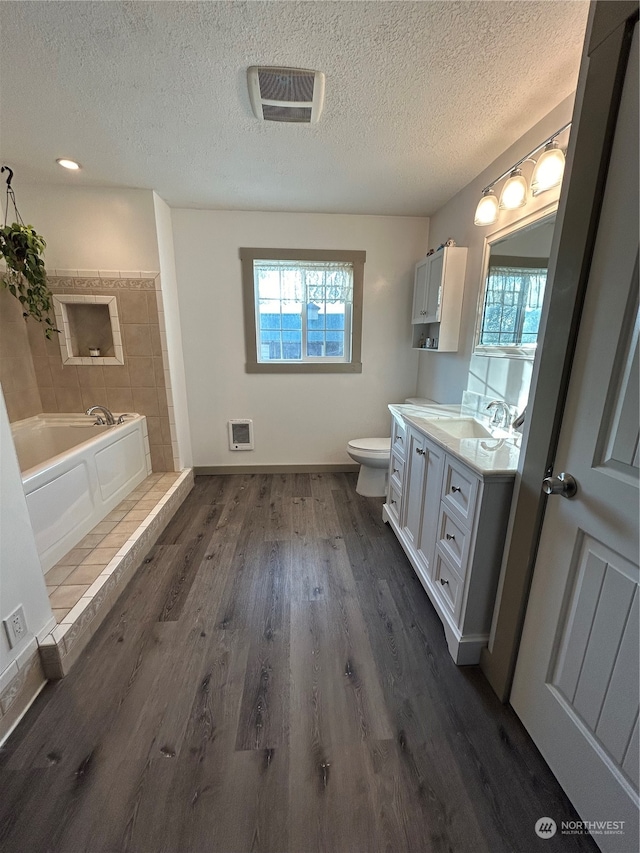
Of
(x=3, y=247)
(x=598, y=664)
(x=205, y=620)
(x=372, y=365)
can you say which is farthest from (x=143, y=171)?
(x=598, y=664)

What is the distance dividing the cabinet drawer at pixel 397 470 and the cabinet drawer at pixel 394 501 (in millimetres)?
41

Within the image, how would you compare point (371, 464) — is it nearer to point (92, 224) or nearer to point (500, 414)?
point (500, 414)

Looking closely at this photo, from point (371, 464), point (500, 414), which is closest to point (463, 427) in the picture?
point (500, 414)

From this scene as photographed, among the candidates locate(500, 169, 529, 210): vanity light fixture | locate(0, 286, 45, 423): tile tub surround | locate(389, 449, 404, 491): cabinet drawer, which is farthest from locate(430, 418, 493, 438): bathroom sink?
locate(0, 286, 45, 423): tile tub surround

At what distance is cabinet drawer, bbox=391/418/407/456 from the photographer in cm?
201

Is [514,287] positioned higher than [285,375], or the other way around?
[514,287]

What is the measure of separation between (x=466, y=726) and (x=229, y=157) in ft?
9.73

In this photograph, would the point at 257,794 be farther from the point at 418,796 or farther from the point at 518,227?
the point at 518,227

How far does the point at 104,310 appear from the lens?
271cm

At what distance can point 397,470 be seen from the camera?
2145mm

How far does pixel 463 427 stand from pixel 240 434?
2.11 metres

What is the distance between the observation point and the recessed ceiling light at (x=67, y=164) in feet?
6.54

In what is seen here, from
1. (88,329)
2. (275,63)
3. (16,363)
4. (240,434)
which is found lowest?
(240,434)

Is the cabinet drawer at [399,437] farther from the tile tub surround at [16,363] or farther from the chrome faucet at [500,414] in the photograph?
the tile tub surround at [16,363]
